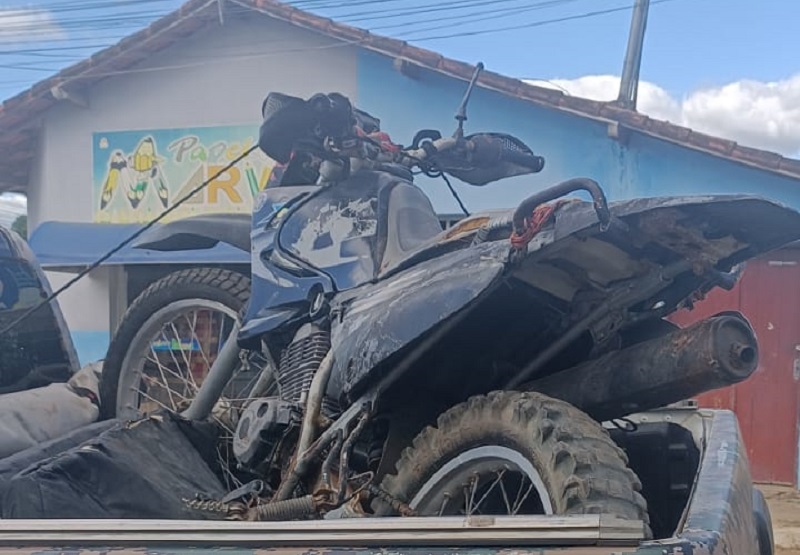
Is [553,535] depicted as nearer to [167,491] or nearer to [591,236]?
[591,236]

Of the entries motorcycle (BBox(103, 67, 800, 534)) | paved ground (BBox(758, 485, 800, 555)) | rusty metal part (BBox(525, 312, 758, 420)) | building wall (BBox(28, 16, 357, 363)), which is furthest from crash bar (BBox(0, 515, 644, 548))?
building wall (BBox(28, 16, 357, 363))

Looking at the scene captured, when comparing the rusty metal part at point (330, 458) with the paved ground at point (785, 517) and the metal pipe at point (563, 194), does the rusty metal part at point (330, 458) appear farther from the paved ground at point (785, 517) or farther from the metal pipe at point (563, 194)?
the paved ground at point (785, 517)

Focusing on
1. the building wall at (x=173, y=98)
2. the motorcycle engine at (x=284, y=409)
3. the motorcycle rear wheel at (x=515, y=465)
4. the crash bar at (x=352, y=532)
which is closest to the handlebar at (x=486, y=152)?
the motorcycle engine at (x=284, y=409)

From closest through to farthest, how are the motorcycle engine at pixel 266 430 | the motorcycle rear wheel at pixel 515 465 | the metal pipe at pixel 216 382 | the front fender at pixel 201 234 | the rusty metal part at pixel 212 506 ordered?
1. the motorcycle rear wheel at pixel 515 465
2. the rusty metal part at pixel 212 506
3. the motorcycle engine at pixel 266 430
4. the metal pipe at pixel 216 382
5. the front fender at pixel 201 234

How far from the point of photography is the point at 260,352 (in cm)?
329

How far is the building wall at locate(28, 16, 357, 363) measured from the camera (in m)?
10.4

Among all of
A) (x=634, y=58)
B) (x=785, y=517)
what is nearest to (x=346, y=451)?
(x=785, y=517)

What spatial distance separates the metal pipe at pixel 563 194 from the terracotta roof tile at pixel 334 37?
638 centimetres

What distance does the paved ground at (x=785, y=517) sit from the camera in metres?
6.41

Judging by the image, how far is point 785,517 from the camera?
727 centimetres

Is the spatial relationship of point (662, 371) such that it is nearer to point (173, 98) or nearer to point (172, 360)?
point (172, 360)

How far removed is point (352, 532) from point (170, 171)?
31.7 ft

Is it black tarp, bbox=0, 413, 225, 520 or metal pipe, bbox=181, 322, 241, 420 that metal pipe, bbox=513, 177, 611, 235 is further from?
metal pipe, bbox=181, 322, 241, 420

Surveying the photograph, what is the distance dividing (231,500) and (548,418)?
1.02 meters
